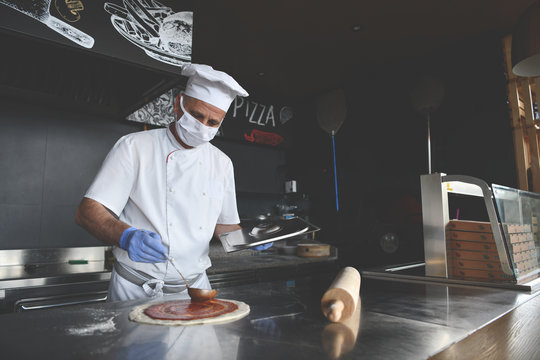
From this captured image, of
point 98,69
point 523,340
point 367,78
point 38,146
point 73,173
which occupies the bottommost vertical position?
point 523,340

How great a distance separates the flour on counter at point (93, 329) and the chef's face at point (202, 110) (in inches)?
36.7

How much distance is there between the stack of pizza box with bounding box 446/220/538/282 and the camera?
5.25ft

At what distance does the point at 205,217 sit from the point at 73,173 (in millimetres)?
2024

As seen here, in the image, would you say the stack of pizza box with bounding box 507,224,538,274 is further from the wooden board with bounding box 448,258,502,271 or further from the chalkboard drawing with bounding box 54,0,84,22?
the chalkboard drawing with bounding box 54,0,84,22

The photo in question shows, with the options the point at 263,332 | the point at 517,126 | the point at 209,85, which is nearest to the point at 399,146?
the point at 517,126

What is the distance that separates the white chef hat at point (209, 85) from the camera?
5.02 feet

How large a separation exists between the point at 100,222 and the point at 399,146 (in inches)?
127

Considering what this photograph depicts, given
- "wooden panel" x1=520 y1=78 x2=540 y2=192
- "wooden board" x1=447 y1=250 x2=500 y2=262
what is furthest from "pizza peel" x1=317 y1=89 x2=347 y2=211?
"wooden board" x1=447 y1=250 x2=500 y2=262

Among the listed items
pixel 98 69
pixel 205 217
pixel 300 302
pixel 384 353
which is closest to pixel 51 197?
pixel 98 69

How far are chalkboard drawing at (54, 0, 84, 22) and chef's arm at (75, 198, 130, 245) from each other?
1150 millimetres

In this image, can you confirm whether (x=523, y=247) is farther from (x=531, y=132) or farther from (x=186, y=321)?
(x=531, y=132)

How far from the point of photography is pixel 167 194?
1545mm

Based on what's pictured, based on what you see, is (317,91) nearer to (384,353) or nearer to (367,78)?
(367,78)

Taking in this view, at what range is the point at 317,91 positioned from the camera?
451 centimetres
